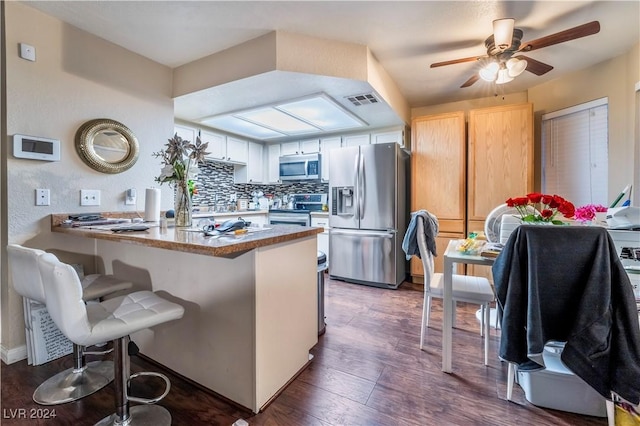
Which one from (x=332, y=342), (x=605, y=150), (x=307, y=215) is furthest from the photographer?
(x=307, y=215)

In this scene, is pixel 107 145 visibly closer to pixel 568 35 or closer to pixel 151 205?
pixel 151 205

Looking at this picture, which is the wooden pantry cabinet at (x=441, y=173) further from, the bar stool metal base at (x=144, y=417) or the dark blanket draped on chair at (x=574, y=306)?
the bar stool metal base at (x=144, y=417)

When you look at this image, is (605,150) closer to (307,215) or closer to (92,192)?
(307,215)

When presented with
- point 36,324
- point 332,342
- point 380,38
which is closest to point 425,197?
point 380,38

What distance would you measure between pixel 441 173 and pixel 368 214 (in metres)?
1.06

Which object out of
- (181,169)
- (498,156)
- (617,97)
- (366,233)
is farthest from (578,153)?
(181,169)

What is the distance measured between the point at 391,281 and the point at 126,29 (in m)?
3.60

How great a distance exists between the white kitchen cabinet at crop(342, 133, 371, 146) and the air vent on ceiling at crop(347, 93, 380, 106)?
3.78 ft

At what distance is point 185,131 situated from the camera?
3658 millimetres

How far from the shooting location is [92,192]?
2229 millimetres

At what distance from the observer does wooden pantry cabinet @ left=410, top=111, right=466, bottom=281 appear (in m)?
3.38

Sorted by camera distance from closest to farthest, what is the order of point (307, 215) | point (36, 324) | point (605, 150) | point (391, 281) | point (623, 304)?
point (623, 304) < point (36, 324) < point (605, 150) < point (391, 281) < point (307, 215)

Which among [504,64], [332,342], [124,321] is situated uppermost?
[504,64]

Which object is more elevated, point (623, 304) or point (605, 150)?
point (605, 150)
